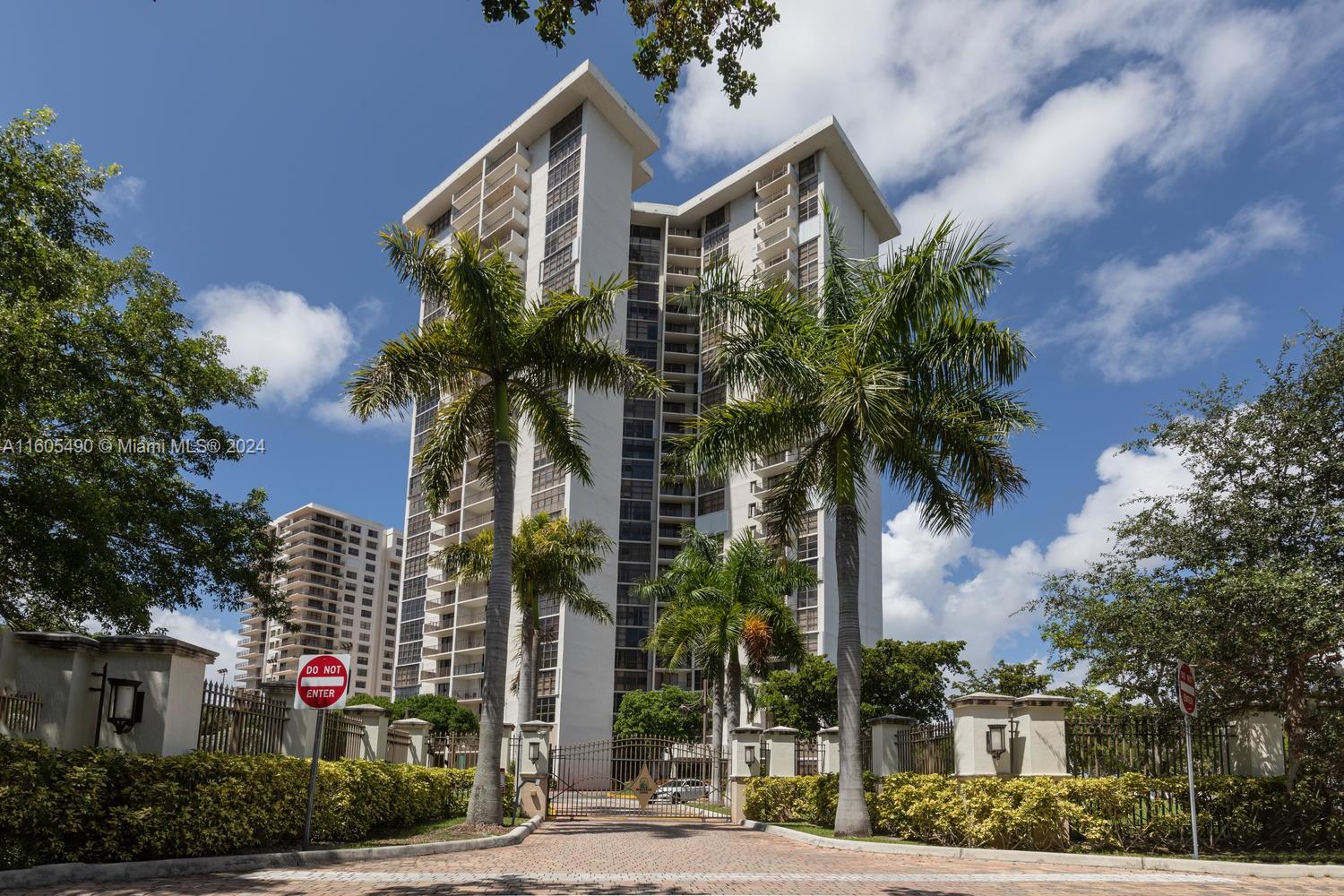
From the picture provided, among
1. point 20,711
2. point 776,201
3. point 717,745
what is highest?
point 776,201

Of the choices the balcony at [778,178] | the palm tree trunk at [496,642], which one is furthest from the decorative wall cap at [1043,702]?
the balcony at [778,178]

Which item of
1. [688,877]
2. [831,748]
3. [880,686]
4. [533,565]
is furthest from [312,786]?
[880,686]

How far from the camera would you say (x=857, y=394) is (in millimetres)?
16109

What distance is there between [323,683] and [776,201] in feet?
248

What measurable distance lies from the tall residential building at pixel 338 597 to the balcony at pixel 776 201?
90.5 meters

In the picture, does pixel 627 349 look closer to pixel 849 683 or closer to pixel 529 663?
pixel 529 663

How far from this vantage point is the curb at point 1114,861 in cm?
1212

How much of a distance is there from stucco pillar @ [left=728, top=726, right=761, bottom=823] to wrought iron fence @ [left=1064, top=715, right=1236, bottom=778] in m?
9.16

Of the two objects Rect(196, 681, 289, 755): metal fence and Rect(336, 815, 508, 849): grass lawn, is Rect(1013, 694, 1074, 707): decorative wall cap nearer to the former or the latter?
Rect(336, 815, 508, 849): grass lawn

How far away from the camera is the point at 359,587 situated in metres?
150

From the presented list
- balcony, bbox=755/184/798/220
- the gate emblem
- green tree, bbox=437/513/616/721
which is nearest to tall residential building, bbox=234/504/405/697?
balcony, bbox=755/184/798/220

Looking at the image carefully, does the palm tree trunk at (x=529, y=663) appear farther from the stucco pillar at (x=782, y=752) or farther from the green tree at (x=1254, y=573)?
the green tree at (x=1254, y=573)

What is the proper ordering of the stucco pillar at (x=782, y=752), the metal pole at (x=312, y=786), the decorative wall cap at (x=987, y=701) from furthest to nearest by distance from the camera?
1. the stucco pillar at (x=782, y=752)
2. the decorative wall cap at (x=987, y=701)
3. the metal pole at (x=312, y=786)

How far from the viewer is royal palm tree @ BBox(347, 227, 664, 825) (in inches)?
714
